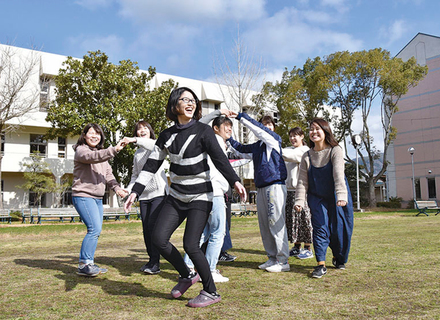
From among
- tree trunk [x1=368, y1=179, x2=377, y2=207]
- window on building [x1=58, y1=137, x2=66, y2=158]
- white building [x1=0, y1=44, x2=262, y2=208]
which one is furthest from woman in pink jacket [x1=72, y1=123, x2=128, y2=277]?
tree trunk [x1=368, y1=179, x2=377, y2=207]

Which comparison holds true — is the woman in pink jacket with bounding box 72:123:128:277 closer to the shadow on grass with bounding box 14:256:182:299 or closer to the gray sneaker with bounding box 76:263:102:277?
the gray sneaker with bounding box 76:263:102:277

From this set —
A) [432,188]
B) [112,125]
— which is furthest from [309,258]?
[432,188]

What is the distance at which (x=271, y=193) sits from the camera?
15.7ft

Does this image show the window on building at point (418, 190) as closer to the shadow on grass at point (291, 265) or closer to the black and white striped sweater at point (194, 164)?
the shadow on grass at point (291, 265)

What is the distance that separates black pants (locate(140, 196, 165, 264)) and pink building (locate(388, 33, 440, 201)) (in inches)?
1480

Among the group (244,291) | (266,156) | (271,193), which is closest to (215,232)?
(244,291)

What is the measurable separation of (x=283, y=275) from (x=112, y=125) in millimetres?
19137

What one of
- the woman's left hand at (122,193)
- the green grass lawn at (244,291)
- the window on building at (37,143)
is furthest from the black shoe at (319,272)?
the window on building at (37,143)

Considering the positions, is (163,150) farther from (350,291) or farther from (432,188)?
(432,188)

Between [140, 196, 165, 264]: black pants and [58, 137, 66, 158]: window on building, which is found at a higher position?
[58, 137, 66, 158]: window on building

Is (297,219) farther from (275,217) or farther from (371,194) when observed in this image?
(371,194)

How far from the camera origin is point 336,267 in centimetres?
476

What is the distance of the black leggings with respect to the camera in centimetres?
327

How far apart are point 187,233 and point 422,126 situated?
129 ft
